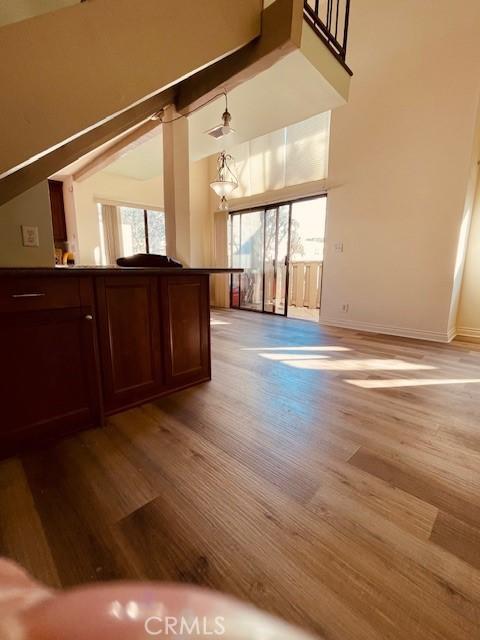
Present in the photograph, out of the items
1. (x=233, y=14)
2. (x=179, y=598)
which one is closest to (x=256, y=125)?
(x=233, y=14)

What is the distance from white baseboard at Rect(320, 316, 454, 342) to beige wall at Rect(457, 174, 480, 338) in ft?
0.54

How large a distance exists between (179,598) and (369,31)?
203 inches

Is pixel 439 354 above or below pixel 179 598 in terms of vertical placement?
below

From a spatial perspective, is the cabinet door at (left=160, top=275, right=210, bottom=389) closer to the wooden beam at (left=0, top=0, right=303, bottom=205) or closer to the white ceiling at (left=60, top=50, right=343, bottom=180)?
the wooden beam at (left=0, top=0, right=303, bottom=205)

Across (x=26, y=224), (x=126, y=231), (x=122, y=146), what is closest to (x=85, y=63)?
(x=26, y=224)

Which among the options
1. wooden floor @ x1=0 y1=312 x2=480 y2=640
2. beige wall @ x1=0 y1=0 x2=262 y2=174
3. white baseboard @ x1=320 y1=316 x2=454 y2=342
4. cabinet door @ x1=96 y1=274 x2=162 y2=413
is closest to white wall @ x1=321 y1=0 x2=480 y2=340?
white baseboard @ x1=320 y1=316 x2=454 y2=342

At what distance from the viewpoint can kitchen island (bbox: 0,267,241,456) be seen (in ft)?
3.90

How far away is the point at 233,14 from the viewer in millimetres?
1553

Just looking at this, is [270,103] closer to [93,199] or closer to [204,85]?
[204,85]

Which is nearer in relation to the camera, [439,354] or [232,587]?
[232,587]

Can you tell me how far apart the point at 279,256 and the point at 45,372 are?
4.40 m

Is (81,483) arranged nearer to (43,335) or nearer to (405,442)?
(43,335)

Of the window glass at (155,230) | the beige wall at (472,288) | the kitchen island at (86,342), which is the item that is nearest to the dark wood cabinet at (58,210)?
the window glass at (155,230)

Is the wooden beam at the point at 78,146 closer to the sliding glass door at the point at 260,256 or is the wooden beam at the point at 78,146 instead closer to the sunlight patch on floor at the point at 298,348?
the sunlight patch on floor at the point at 298,348
